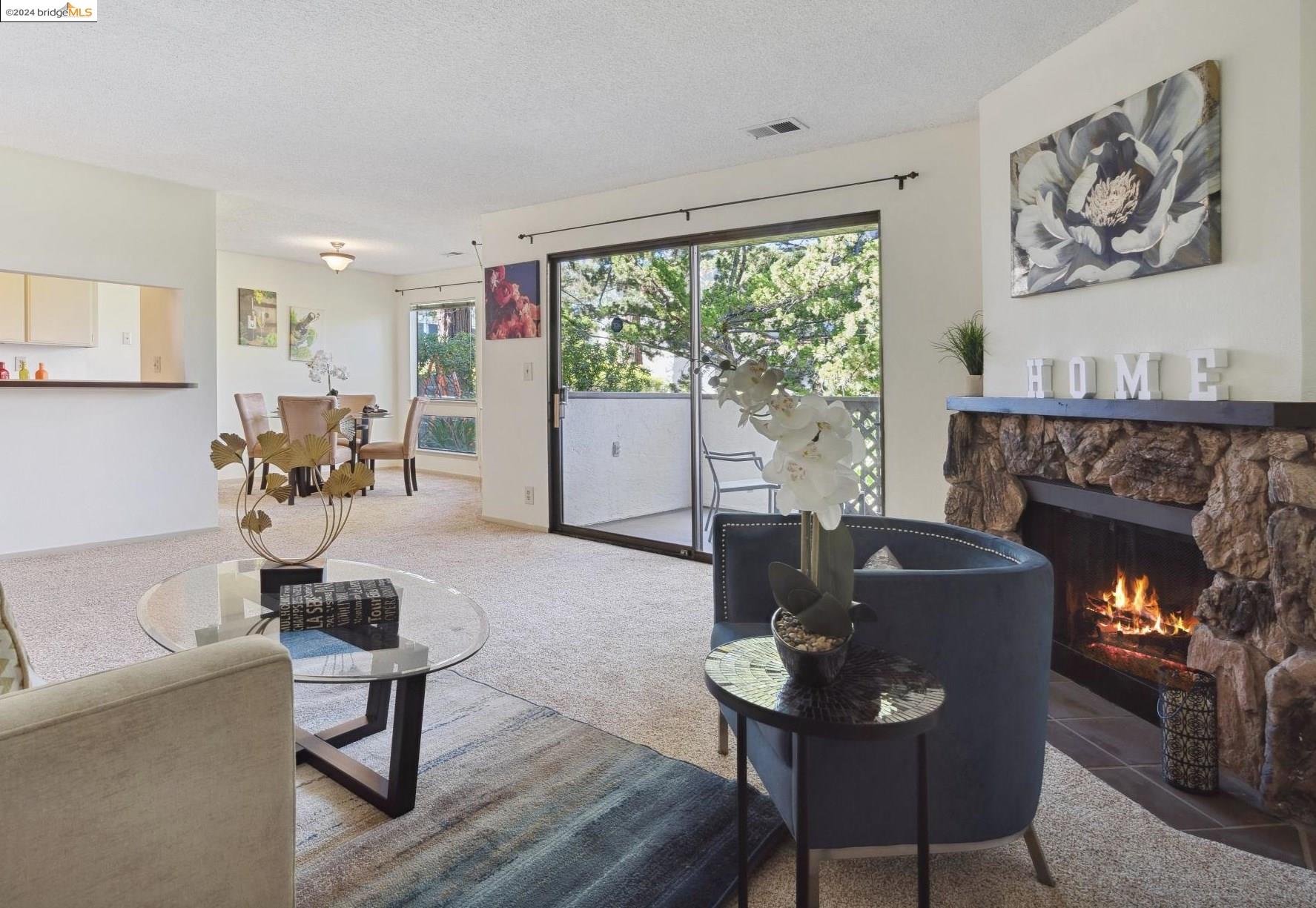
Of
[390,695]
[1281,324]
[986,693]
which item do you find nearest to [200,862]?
[986,693]

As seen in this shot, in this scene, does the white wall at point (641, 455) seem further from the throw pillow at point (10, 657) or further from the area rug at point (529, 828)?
the throw pillow at point (10, 657)

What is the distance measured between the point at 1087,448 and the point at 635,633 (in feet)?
6.20

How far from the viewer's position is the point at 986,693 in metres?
1.45

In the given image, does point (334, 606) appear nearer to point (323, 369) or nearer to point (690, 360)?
point (690, 360)

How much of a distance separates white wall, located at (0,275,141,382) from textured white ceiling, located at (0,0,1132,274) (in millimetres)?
3054

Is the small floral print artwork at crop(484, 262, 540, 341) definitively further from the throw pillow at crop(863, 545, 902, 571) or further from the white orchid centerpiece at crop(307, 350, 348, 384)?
the throw pillow at crop(863, 545, 902, 571)

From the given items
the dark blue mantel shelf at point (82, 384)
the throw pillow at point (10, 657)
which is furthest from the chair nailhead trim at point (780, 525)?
the dark blue mantel shelf at point (82, 384)

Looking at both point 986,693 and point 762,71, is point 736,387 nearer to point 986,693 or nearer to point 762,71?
point 986,693

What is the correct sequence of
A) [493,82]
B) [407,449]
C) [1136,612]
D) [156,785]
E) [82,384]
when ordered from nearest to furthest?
[156,785], [1136,612], [493,82], [82,384], [407,449]

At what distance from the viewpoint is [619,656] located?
117 inches

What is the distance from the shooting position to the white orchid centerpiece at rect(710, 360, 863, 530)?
3.93ft

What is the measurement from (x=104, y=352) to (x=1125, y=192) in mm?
8397

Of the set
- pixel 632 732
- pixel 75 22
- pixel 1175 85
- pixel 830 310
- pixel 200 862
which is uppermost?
pixel 75 22

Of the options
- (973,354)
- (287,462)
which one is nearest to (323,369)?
(287,462)
